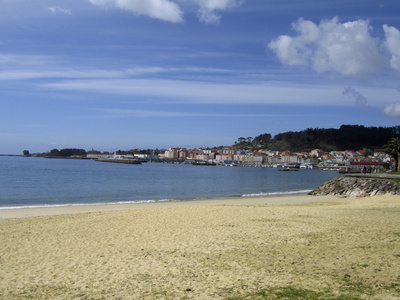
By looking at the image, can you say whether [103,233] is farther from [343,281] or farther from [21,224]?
[343,281]

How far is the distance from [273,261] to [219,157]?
592 ft

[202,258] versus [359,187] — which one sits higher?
[202,258]

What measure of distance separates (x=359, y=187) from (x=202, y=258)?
81.3 ft

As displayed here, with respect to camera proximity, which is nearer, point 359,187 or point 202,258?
point 202,258

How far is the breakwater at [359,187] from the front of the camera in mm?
26377

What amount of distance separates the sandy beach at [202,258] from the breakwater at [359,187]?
13.9m

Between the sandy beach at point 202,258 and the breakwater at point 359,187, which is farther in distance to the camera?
the breakwater at point 359,187

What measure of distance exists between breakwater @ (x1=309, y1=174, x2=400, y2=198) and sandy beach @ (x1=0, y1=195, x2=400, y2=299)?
1390cm

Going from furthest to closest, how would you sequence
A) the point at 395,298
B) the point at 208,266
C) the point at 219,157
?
1. the point at 219,157
2. the point at 208,266
3. the point at 395,298

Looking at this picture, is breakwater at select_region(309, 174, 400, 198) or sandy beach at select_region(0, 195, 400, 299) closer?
sandy beach at select_region(0, 195, 400, 299)

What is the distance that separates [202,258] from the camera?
323 inches

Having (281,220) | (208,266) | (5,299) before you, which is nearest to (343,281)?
(208,266)

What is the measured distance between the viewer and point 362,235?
10289 mm

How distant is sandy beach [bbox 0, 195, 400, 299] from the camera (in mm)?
6141
